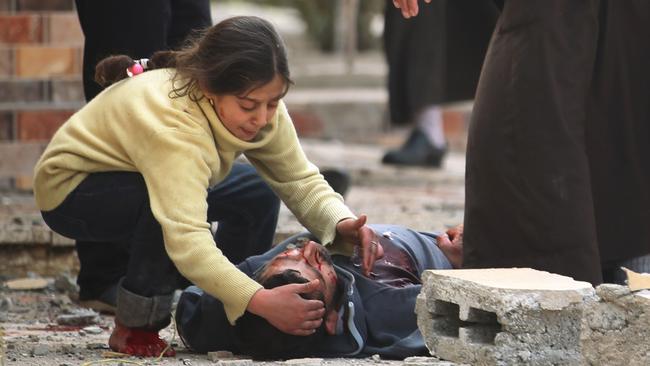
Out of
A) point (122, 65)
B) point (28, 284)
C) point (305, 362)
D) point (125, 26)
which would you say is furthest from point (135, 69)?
point (28, 284)

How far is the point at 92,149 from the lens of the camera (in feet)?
13.1

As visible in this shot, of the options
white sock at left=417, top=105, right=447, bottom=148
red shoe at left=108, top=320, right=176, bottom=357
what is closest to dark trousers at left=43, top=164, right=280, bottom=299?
red shoe at left=108, top=320, right=176, bottom=357

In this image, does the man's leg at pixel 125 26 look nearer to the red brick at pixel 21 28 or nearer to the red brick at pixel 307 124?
the red brick at pixel 21 28

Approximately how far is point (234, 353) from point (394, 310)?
437mm

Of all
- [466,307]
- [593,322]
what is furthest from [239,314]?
[593,322]

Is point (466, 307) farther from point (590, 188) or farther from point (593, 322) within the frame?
point (590, 188)

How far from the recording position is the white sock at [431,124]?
8.59 metres

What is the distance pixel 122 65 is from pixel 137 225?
0.45 metres

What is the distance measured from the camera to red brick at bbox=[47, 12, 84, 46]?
625 cm

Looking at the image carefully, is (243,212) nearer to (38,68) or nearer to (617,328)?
(617,328)

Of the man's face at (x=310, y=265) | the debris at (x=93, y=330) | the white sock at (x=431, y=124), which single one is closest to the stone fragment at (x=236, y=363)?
the man's face at (x=310, y=265)

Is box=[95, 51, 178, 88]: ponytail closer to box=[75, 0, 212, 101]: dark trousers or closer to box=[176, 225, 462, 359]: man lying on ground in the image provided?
box=[75, 0, 212, 101]: dark trousers

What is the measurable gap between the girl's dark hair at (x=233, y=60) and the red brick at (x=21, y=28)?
241cm

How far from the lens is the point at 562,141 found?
4102 millimetres
